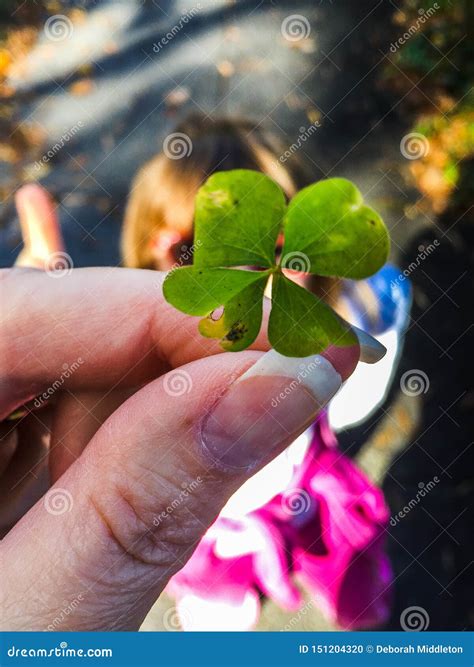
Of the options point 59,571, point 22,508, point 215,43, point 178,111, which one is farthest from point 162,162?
point 59,571

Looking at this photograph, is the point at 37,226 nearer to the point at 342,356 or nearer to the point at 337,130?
the point at 337,130

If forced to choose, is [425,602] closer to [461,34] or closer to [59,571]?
[59,571]

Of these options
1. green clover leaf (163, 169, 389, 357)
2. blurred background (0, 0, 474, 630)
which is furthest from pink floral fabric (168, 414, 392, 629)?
green clover leaf (163, 169, 389, 357)

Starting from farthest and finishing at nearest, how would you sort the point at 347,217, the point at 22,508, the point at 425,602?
the point at 425,602 → the point at 22,508 → the point at 347,217

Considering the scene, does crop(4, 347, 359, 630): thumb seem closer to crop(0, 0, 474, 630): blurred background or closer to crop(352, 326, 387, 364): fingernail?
crop(352, 326, 387, 364): fingernail

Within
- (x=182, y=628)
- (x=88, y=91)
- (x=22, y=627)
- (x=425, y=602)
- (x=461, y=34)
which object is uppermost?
(x=461, y=34)

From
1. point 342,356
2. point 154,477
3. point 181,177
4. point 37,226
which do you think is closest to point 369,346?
point 342,356
